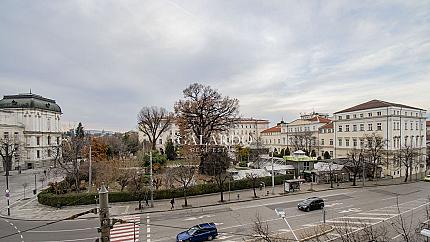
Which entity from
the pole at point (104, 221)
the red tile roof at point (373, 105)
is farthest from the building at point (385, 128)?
the pole at point (104, 221)

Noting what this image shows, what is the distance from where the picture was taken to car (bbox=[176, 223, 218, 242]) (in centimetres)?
1975

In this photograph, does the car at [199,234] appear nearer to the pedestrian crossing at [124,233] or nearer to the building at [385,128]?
the pedestrian crossing at [124,233]

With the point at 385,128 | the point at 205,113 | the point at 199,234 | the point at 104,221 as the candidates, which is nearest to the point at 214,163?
the point at 205,113

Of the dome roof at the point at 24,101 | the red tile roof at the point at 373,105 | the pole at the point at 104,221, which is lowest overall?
the pole at the point at 104,221

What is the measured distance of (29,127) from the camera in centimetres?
7156

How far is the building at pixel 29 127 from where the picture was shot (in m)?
66.9

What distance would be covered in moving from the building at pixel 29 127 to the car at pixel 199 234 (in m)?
56.0

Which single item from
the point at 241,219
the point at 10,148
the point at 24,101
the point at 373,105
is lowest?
the point at 241,219

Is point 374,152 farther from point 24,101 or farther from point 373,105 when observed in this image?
point 24,101

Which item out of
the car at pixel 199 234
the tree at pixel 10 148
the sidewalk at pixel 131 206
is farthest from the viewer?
the tree at pixel 10 148

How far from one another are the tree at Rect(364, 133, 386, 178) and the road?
11.5 meters

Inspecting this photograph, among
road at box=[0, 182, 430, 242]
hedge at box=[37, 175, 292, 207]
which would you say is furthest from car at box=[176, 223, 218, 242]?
hedge at box=[37, 175, 292, 207]

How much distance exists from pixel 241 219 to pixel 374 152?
32.7 metres

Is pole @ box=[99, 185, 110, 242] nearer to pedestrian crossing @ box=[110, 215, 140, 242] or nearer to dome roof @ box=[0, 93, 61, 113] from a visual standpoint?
pedestrian crossing @ box=[110, 215, 140, 242]
